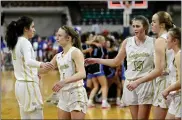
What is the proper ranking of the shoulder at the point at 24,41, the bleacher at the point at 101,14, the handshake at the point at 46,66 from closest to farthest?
the handshake at the point at 46,66 < the shoulder at the point at 24,41 < the bleacher at the point at 101,14

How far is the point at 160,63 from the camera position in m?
4.32

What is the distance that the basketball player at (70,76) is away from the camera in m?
4.21

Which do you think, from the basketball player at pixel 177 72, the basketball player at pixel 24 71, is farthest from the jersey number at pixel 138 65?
the basketball player at pixel 24 71

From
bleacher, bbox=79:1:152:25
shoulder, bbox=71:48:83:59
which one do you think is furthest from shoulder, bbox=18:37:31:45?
bleacher, bbox=79:1:152:25

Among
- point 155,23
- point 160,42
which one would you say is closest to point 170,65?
point 160,42

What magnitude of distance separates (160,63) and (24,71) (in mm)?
1553

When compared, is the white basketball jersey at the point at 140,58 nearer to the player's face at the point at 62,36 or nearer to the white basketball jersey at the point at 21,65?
the player's face at the point at 62,36

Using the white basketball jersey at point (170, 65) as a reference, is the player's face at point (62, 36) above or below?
above

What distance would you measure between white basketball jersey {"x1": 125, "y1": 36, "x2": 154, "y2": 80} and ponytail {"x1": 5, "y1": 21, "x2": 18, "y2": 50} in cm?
135

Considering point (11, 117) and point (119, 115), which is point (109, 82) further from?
point (11, 117)

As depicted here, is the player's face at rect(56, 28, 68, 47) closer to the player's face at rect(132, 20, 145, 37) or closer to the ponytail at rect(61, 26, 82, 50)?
the ponytail at rect(61, 26, 82, 50)

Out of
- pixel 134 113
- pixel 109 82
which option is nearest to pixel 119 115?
pixel 109 82

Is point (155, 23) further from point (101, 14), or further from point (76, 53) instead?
point (101, 14)

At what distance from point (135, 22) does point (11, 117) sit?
362cm
